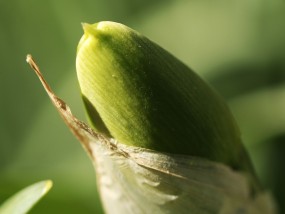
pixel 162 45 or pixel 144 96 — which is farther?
pixel 162 45

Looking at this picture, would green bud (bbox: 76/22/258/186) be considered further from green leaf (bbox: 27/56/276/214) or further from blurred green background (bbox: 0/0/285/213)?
blurred green background (bbox: 0/0/285/213)

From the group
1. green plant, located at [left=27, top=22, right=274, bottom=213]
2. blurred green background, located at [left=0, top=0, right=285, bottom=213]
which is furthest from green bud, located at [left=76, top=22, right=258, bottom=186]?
blurred green background, located at [left=0, top=0, right=285, bottom=213]

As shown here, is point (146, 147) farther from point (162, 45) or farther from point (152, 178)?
point (162, 45)

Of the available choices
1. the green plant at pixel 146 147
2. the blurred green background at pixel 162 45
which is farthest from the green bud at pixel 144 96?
the blurred green background at pixel 162 45

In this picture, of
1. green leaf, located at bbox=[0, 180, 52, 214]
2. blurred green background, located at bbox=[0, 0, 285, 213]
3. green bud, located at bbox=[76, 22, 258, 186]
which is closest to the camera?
green bud, located at bbox=[76, 22, 258, 186]

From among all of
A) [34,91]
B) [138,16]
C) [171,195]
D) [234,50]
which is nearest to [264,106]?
[234,50]

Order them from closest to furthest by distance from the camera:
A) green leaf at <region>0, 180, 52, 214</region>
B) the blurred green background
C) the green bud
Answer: the green bud, green leaf at <region>0, 180, 52, 214</region>, the blurred green background

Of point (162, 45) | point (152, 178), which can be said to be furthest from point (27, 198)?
point (162, 45)
